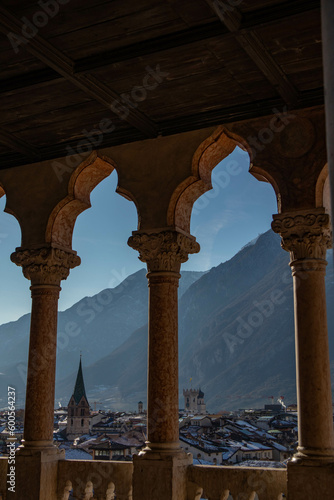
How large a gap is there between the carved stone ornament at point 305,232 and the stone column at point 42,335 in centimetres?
414

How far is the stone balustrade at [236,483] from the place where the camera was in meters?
8.61

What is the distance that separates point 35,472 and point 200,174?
5415 millimetres

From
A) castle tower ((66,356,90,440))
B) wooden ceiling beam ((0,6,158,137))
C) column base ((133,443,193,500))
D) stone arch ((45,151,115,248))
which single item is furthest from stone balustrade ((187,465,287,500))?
castle tower ((66,356,90,440))

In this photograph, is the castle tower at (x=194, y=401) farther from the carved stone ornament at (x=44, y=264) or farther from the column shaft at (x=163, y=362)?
the column shaft at (x=163, y=362)

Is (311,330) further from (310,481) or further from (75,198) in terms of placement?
(75,198)

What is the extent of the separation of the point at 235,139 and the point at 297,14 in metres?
2.95

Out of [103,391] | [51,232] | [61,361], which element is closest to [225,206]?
[103,391]

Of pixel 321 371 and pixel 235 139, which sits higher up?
pixel 235 139

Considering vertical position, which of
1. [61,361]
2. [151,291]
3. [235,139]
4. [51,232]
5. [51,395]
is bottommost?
[51,395]

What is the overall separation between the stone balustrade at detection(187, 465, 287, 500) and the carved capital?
310 cm

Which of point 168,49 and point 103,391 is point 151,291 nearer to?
point 168,49

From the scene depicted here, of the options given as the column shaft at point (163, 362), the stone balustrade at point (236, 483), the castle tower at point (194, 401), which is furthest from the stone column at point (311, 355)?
the castle tower at point (194, 401)

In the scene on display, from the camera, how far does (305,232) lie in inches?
351

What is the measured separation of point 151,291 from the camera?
10.0 metres
